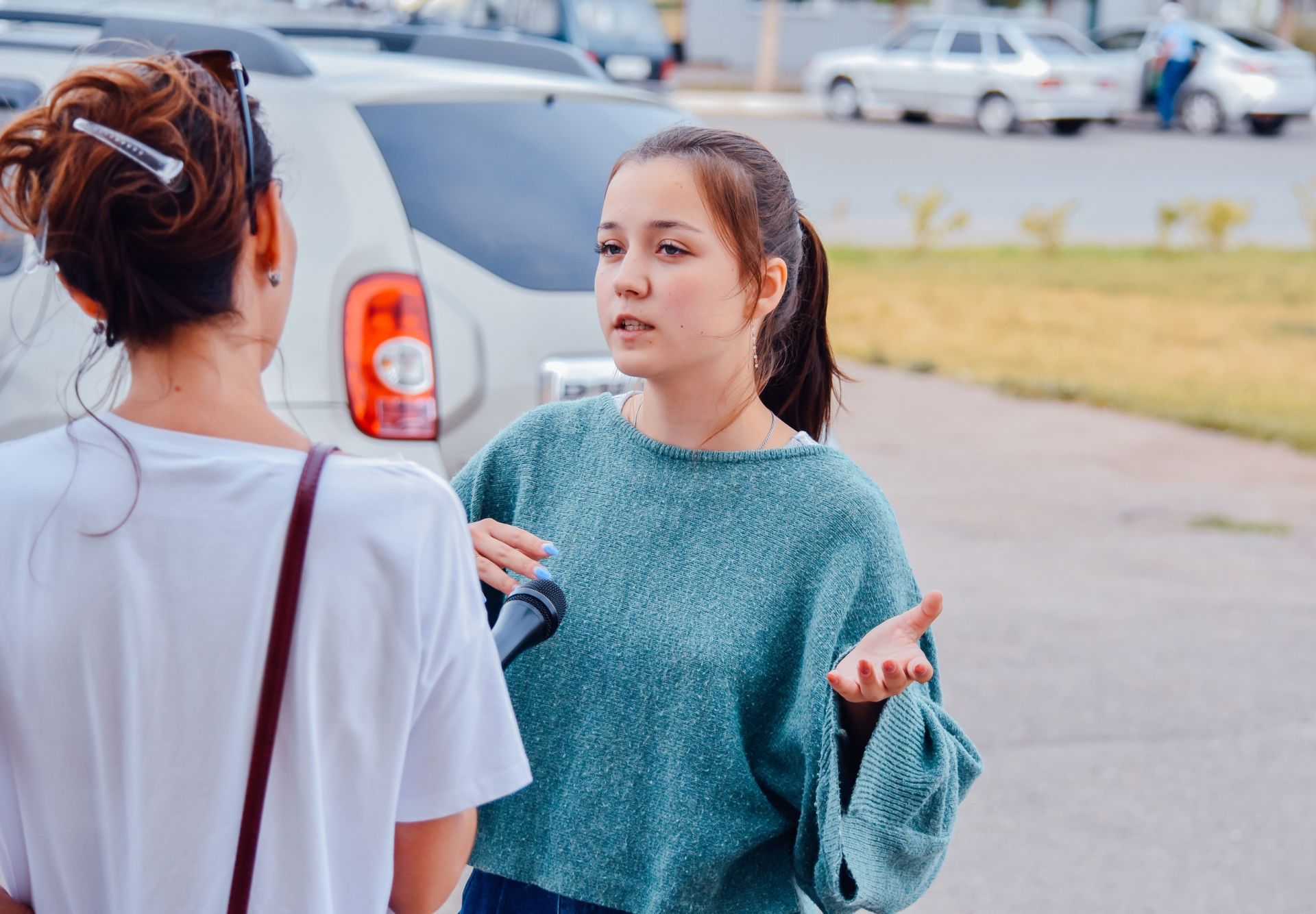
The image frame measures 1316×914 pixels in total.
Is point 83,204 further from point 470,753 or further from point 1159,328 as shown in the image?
point 1159,328

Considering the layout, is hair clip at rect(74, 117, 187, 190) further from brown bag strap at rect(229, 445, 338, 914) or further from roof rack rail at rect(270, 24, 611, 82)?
roof rack rail at rect(270, 24, 611, 82)

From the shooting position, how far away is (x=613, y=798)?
1773 millimetres

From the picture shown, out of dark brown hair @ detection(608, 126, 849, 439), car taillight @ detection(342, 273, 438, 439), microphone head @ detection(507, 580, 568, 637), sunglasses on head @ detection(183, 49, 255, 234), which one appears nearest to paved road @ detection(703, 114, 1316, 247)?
car taillight @ detection(342, 273, 438, 439)

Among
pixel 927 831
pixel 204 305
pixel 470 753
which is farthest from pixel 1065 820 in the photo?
pixel 204 305

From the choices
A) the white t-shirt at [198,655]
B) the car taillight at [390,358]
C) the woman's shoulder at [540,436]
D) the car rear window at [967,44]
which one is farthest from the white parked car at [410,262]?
the car rear window at [967,44]

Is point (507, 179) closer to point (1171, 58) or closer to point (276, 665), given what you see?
point (276, 665)

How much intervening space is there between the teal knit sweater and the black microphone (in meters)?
0.12

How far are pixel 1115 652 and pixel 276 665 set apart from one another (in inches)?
173

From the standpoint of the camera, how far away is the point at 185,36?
446cm

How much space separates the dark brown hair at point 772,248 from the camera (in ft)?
6.06

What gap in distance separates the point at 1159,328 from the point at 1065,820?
801cm

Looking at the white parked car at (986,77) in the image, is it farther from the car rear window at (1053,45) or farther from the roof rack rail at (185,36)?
the roof rack rail at (185,36)

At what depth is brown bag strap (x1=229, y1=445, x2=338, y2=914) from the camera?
125 centimetres

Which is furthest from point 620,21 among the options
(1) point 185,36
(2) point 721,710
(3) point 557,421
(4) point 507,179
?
(2) point 721,710
